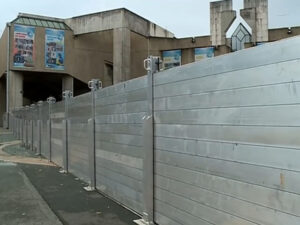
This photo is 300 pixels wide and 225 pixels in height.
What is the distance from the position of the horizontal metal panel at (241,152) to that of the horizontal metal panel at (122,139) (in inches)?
43.7

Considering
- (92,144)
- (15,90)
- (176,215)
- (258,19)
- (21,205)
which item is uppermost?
→ (258,19)

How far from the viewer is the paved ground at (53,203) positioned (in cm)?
627

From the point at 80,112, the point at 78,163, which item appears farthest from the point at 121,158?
the point at 80,112

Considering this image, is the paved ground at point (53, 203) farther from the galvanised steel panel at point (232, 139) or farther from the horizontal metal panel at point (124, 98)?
the horizontal metal panel at point (124, 98)

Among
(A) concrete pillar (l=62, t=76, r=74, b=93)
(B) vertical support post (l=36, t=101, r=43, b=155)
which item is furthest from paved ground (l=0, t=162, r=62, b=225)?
(A) concrete pillar (l=62, t=76, r=74, b=93)

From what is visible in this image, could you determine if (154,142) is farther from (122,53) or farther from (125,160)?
(122,53)

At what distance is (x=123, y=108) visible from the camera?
7234mm

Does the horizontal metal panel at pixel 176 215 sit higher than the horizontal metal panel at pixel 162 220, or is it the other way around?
the horizontal metal panel at pixel 176 215

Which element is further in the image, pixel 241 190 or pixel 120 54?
pixel 120 54

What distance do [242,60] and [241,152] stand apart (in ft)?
2.71

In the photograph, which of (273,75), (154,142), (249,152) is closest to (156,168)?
(154,142)

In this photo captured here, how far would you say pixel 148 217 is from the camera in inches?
232

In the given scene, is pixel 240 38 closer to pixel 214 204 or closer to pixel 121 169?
pixel 121 169

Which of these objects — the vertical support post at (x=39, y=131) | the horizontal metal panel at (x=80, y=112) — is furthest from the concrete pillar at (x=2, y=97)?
the horizontal metal panel at (x=80, y=112)
